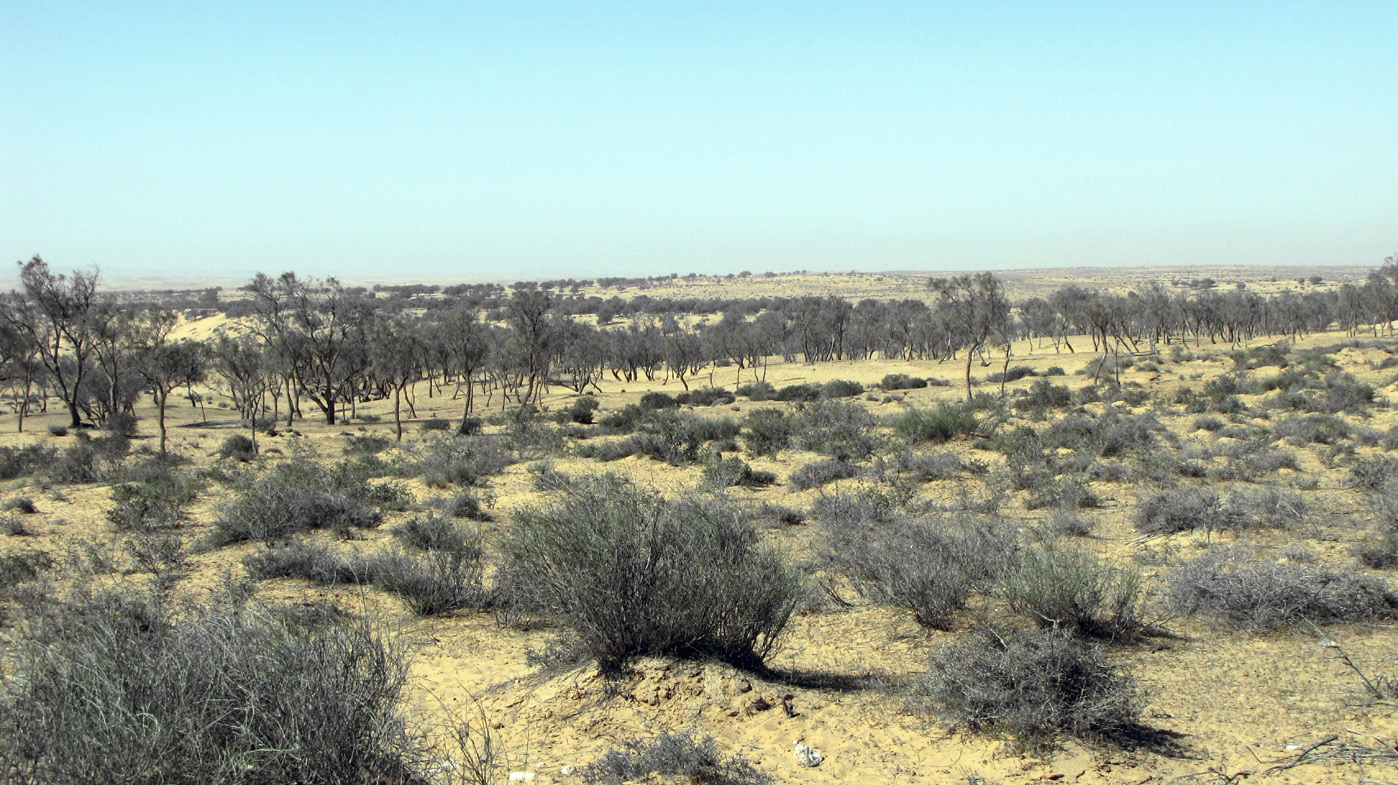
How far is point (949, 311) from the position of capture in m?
34.1

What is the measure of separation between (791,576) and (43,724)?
15.7 ft

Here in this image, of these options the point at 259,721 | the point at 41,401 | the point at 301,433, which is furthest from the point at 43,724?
the point at 41,401

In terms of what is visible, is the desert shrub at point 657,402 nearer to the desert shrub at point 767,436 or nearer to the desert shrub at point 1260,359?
the desert shrub at point 767,436

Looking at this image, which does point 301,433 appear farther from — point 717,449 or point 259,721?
point 259,721

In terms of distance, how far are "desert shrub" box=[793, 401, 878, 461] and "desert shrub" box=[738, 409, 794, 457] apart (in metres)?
0.28

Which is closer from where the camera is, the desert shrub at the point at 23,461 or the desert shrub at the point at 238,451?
the desert shrub at the point at 23,461

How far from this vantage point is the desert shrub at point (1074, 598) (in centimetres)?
667

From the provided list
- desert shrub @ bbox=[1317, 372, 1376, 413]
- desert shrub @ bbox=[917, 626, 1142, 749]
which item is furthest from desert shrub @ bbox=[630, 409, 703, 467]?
desert shrub @ bbox=[1317, 372, 1376, 413]

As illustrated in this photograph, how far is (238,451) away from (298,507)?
568 inches

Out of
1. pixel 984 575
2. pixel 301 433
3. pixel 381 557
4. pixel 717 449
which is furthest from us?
pixel 301 433

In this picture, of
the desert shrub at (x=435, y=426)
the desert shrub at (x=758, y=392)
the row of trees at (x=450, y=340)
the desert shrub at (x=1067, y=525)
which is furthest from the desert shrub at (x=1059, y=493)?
the desert shrub at (x=435, y=426)

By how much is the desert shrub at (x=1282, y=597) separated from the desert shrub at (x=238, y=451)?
891 inches

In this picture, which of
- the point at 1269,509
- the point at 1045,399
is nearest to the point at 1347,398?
the point at 1045,399

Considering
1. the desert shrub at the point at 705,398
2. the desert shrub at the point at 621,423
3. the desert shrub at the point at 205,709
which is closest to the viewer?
the desert shrub at the point at 205,709
